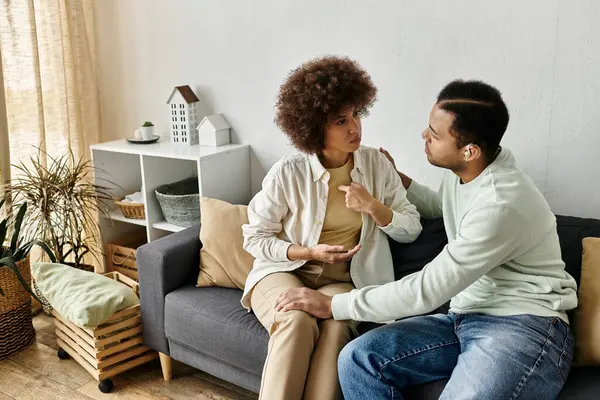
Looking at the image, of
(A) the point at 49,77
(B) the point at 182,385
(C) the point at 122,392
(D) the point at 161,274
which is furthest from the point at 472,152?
(A) the point at 49,77

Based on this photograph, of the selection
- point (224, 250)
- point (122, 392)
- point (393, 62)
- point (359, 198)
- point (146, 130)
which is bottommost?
point (122, 392)

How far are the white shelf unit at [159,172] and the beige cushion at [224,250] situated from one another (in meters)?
0.31

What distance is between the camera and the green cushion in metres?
2.24

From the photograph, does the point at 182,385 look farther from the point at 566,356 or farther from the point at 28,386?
the point at 566,356

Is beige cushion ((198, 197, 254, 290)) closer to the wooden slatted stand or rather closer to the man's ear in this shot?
the wooden slatted stand

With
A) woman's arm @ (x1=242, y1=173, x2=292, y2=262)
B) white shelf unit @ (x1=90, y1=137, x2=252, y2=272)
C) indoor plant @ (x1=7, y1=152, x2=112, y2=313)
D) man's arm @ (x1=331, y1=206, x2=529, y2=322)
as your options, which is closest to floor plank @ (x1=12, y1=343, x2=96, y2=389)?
indoor plant @ (x1=7, y1=152, x2=112, y2=313)

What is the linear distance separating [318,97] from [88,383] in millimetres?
1454

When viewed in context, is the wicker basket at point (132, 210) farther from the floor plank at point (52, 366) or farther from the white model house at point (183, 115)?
the floor plank at point (52, 366)

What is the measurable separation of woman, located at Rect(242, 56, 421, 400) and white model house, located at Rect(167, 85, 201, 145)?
93cm

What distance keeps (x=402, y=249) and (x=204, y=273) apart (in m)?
0.75

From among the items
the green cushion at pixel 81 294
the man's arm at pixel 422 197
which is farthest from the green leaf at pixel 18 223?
the man's arm at pixel 422 197

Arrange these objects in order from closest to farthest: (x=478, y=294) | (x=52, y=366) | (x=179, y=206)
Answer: (x=478, y=294)
(x=52, y=366)
(x=179, y=206)

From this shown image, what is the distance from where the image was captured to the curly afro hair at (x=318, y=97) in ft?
6.27

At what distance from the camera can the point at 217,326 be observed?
2082 millimetres
